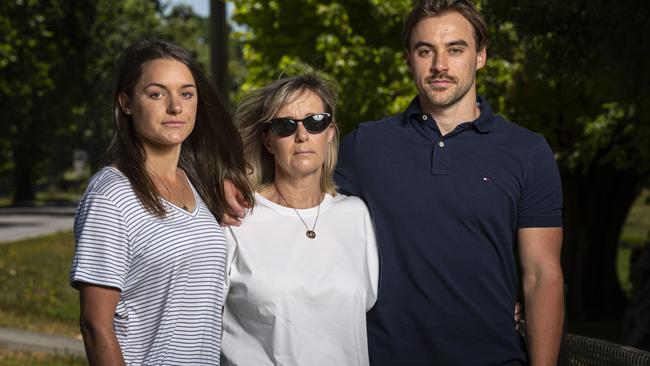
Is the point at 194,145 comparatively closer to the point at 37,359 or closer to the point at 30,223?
the point at 37,359

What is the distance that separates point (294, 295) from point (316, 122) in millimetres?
628

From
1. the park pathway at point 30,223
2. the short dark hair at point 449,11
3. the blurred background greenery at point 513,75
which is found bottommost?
the park pathway at point 30,223

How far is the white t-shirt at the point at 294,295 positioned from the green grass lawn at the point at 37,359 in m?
8.00

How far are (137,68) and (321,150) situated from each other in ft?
2.29

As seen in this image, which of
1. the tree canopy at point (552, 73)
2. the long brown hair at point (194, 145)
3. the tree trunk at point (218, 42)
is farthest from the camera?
the tree trunk at point (218, 42)

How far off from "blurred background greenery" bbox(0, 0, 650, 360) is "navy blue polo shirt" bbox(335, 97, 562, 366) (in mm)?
719

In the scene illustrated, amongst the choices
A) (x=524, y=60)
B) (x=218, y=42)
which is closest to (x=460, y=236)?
(x=524, y=60)

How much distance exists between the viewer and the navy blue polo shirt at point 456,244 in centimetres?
384

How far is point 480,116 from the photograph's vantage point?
4.04 m

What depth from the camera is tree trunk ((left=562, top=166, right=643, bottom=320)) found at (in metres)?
19.4

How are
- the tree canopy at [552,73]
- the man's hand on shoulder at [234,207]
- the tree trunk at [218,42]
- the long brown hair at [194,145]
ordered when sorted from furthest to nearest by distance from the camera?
the tree trunk at [218,42], the tree canopy at [552,73], the man's hand on shoulder at [234,207], the long brown hair at [194,145]

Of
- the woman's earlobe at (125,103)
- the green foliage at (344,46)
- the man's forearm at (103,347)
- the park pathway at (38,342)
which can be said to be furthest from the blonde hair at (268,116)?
the park pathway at (38,342)

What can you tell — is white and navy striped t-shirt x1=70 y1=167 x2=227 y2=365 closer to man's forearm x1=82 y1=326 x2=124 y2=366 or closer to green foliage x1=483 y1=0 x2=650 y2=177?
man's forearm x1=82 y1=326 x2=124 y2=366

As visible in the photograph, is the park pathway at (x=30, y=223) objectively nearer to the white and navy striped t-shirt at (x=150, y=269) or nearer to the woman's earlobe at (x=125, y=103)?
the woman's earlobe at (x=125, y=103)
